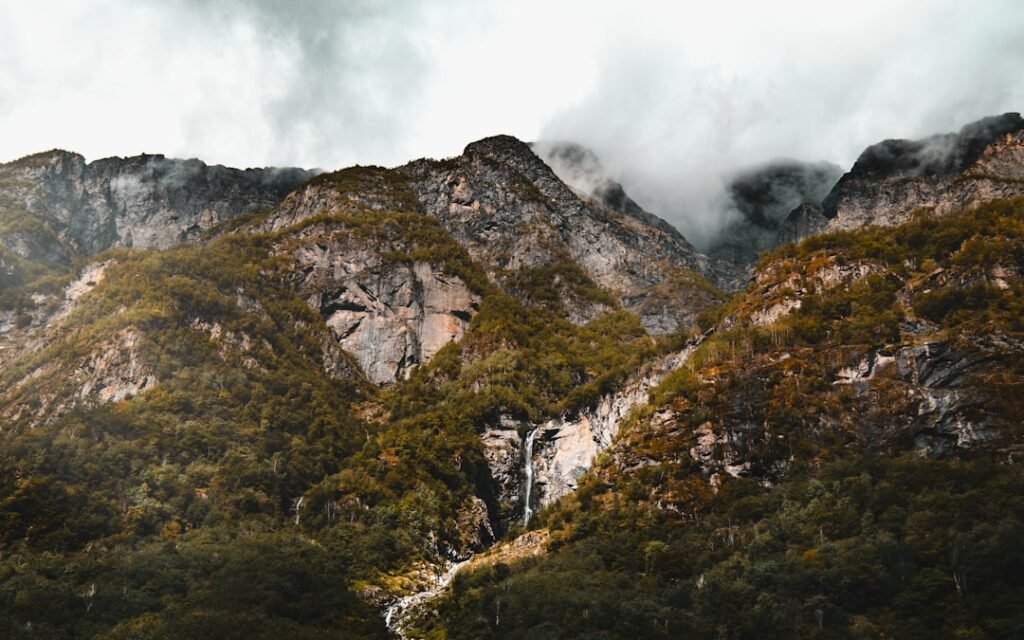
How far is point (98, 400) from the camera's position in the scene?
531 ft

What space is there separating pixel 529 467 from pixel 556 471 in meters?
6.00

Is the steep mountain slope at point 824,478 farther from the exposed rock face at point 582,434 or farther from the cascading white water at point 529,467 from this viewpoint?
the cascading white water at point 529,467

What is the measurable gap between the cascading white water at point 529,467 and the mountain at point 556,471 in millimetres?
1107

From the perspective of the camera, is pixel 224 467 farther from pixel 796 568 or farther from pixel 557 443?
pixel 796 568

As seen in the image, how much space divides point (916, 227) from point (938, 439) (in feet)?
197

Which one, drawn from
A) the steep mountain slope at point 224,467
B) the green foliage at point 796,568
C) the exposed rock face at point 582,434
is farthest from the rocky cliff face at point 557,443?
the green foliage at point 796,568

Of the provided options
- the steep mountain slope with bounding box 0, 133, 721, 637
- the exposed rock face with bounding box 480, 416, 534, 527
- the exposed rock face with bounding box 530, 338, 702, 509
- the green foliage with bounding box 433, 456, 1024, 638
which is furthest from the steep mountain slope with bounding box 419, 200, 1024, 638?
the steep mountain slope with bounding box 0, 133, 721, 637

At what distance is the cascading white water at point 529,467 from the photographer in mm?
166750

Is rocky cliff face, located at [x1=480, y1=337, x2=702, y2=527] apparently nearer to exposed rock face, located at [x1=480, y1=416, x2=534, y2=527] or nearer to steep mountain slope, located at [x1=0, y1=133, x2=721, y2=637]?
exposed rock face, located at [x1=480, y1=416, x2=534, y2=527]

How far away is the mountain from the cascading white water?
111 centimetres

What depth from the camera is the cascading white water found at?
167 meters

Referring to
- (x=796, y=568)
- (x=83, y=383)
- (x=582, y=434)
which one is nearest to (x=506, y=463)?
(x=582, y=434)

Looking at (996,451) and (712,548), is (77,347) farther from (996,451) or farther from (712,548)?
(996,451)

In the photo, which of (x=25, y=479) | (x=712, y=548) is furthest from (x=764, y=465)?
(x=25, y=479)
